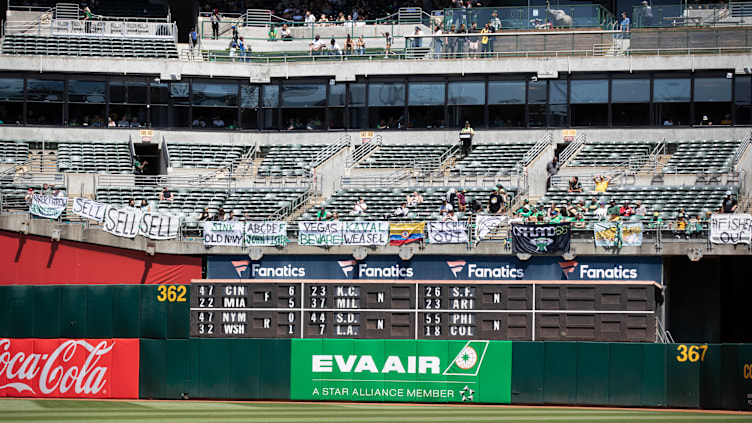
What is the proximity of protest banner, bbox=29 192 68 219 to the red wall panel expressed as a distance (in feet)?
3.01

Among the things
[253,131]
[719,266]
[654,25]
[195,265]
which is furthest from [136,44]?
[719,266]

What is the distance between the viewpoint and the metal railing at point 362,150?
45.3 m

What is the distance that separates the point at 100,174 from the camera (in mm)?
43719

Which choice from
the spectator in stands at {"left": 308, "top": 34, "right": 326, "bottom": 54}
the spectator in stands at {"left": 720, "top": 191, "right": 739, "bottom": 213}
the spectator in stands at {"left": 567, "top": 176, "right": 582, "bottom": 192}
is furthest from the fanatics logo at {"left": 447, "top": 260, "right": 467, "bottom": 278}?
the spectator in stands at {"left": 308, "top": 34, "right": 326, "bottom": 54}

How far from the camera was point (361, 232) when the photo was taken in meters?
36.0

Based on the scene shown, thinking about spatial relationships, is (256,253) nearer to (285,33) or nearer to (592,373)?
(592,373)

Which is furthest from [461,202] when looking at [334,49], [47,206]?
[47,206]

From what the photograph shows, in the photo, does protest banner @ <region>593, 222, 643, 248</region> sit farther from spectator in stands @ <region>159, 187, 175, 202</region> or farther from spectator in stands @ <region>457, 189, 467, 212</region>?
spectator in stands @ <region>159, 187, 175, 202</region>

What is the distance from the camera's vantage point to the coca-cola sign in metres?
30.8

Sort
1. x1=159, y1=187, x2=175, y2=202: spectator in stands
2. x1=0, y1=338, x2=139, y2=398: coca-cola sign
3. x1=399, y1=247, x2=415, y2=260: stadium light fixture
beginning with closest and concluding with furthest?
x1=0, y1=338, x2=139, y2=398: coca-cola sign → x1=399, y1=247, x2=415, y2=260: stadium light fixture → x1=159, y1=187, x2=175, y2=202: spectator in stands

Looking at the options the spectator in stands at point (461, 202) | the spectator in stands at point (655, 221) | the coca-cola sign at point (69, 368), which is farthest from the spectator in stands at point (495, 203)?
the coca-cola sign at point (69, 368)

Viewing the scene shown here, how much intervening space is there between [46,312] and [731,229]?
20805 millimetres

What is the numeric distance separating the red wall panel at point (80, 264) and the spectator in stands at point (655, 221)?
1508cm

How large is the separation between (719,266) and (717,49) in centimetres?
1251
